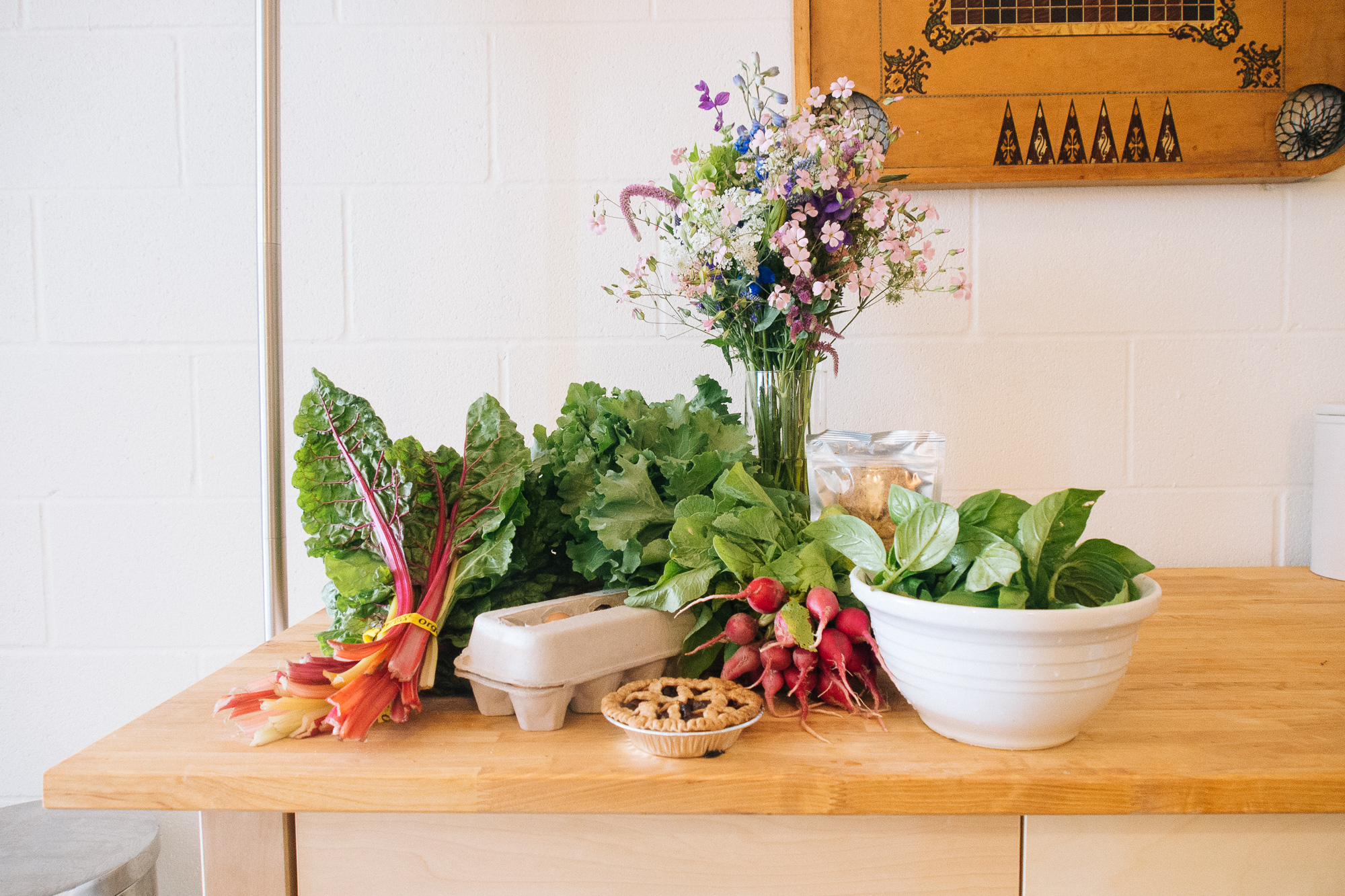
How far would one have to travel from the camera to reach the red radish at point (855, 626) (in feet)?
2.21

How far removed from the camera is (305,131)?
3.91ft

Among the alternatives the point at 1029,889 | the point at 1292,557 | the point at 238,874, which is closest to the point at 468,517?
the point at 238,874

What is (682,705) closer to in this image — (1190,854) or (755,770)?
(755,770)

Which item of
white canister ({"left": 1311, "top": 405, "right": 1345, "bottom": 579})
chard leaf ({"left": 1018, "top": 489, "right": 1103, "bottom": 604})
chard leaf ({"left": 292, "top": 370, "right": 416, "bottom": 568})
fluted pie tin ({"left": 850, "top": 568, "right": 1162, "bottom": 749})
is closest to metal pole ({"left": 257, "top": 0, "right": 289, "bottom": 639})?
chard leaf ({"left": 292, "top": 370, "right": 416, "bottom": 568})

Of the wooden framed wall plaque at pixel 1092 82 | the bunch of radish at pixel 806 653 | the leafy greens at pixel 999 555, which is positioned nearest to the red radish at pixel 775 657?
the bunch of radish at pixel 806 653

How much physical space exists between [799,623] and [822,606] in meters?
0.02

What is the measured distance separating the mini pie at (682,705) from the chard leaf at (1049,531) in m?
0.24

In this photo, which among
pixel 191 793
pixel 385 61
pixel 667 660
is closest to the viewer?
pixel 191 793

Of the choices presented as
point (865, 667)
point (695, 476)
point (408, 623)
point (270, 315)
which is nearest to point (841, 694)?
point (865, 667)

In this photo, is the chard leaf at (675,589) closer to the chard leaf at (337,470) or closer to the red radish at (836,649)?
the red radish at (836,649)

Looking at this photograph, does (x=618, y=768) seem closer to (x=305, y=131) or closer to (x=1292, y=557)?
(x=305, y=131)

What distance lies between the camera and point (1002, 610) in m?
0.55

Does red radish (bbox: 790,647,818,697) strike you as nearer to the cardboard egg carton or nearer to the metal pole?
the cardboard egg carton

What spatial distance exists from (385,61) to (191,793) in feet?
3.36
